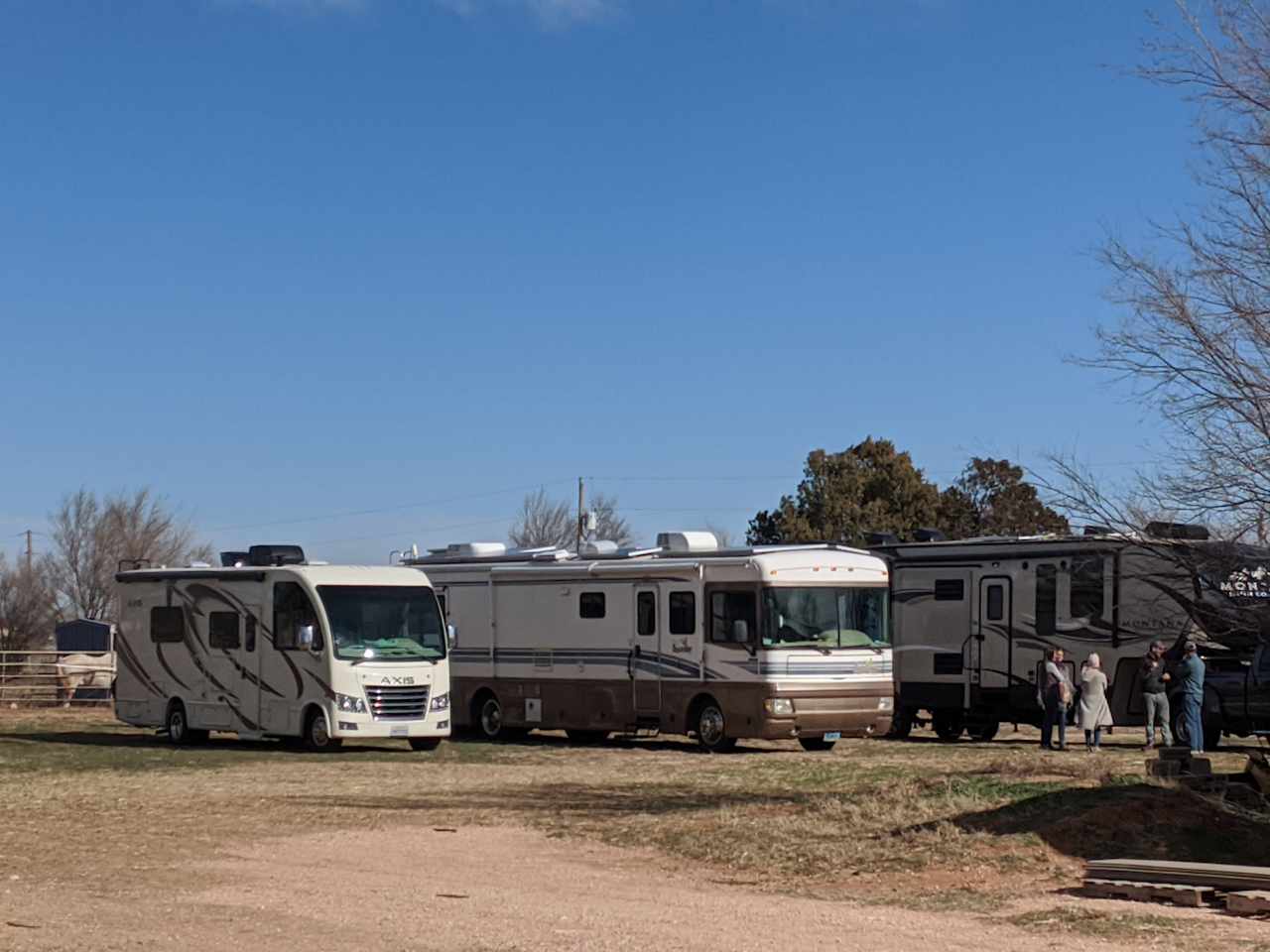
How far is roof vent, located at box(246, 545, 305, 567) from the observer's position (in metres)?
29.4

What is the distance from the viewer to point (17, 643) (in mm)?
58812

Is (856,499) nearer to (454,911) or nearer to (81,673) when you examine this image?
(81,673)

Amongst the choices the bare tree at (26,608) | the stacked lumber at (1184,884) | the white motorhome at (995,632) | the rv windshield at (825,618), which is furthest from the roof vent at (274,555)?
the bare tree at (26,608)

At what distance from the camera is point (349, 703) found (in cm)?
2695

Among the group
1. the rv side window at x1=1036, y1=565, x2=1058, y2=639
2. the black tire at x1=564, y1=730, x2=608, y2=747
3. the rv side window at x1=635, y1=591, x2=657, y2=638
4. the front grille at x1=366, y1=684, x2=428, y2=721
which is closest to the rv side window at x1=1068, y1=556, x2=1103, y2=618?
the rv side window at x1=1036, y1=565, x2=1058, y2=639

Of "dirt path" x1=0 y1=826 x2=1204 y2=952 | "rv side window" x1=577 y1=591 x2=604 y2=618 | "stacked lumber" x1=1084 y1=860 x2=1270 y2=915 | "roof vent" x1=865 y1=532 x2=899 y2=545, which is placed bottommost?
"dirt path" x1=0 y1=826 x2=1204 y2=952

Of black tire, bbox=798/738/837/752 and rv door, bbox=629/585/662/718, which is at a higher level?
rv door, bbox=629/585/662/718

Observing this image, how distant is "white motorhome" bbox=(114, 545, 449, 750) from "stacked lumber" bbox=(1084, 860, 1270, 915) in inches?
606

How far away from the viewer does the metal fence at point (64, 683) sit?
139ft

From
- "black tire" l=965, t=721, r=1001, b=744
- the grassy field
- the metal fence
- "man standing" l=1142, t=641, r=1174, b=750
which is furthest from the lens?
the metal fence

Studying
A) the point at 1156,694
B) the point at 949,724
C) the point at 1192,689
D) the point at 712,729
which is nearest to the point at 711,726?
the point at 712,729

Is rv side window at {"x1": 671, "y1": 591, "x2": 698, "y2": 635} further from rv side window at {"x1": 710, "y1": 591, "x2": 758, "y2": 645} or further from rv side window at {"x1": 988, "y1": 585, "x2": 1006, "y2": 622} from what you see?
rv side window at {"x1": 988, "y1": 585, "x2": 1006, "y2": 622}

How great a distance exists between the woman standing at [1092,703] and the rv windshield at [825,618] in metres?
2.98

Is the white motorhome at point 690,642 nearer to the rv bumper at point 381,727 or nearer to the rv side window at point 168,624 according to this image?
the rv bumper at point 381,727
